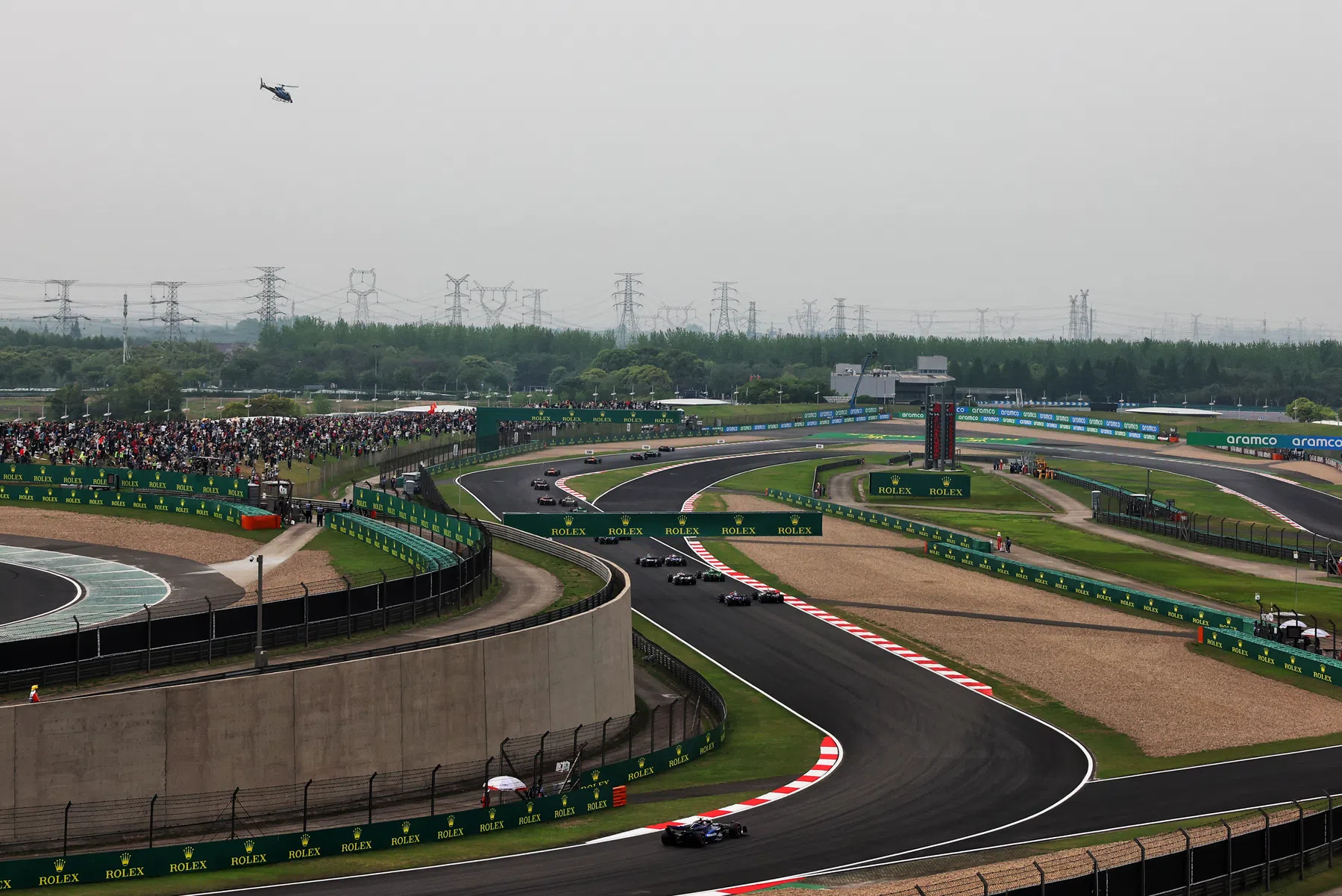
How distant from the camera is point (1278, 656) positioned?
5669 centimetres

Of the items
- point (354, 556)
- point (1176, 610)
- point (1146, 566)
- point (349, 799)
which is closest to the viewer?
point (349, 799)

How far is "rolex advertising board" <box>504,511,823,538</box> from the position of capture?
78688 mm

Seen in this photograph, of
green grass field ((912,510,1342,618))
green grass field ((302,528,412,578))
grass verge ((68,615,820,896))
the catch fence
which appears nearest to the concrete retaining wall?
the catch fence

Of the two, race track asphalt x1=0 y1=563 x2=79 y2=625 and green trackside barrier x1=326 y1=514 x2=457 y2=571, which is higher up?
green trackside barrier x1=326 y1=514 x2=457 y2=571

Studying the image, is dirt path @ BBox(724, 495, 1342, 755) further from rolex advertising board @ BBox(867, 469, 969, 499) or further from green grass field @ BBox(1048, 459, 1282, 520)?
green grass field @ BBox(1048, 459, 1282, 520)

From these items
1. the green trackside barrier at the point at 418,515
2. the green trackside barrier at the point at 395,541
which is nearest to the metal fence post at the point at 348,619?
the green trackside barrier at the point at 395,541

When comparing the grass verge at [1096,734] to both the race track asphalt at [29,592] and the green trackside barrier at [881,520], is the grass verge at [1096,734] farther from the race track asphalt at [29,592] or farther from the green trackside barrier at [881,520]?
the race track asphalt at [29,592]

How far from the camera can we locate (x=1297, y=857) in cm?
3077

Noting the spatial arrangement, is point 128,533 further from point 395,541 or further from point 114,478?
point 395,541

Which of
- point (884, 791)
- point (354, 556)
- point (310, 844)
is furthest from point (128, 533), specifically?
point (884, 791)

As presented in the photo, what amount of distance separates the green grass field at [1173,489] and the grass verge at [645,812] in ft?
218

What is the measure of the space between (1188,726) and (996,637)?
15.5 metres

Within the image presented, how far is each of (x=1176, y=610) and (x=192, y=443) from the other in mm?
71193

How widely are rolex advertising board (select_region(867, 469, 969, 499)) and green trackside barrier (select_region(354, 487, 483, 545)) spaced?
57.5m
